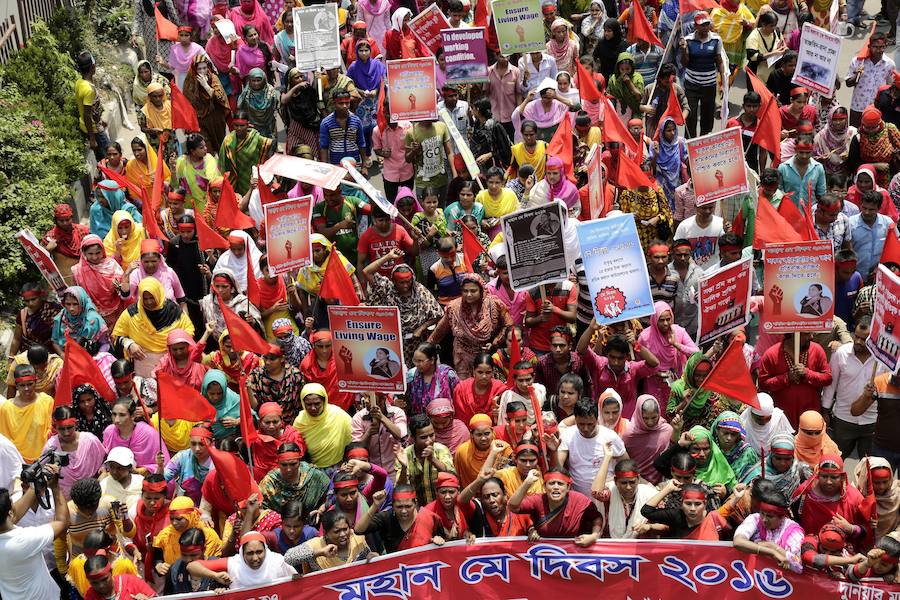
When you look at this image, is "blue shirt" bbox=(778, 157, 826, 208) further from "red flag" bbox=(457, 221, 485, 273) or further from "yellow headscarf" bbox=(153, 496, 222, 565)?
"yellow headscarf" bbox=(153, 496, 222, 565)

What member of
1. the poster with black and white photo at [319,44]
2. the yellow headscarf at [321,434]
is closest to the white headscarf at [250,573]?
the yellow headscarf at [321,434]

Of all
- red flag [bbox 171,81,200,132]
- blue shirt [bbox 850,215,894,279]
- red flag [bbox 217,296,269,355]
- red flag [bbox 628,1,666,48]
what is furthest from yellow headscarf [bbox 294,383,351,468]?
red flag [bbox 628,1,666,48]

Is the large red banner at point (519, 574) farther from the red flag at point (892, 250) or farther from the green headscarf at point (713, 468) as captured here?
the red flag at point (892, 250)

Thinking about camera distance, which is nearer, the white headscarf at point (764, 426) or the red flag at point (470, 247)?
the white headscarf at point (764, 426)

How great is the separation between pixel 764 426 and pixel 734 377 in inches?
15.5

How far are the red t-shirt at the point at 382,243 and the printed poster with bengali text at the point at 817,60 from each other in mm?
A: 4349

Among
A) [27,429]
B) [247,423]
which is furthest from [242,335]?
[27,429]

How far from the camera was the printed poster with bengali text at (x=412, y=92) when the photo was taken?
44.5 feet

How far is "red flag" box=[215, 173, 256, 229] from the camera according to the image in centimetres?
1264

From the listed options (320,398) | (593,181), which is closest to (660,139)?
(593,181)

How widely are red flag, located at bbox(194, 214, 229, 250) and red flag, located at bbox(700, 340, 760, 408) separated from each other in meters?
4.57

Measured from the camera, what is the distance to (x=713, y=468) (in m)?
9.16

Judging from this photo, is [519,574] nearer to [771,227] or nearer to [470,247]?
[470,247]

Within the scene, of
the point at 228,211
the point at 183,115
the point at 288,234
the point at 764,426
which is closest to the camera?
the point at 764,426
